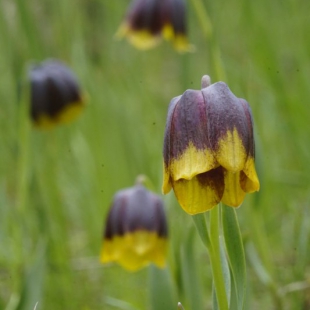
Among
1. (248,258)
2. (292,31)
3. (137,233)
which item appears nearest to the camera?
(137,233)

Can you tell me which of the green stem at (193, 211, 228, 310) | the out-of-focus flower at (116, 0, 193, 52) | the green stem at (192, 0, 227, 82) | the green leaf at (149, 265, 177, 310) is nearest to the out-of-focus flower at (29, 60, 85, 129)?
the out-of-focus flower at (116, 0, 193, 52)

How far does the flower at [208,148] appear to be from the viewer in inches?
32.6

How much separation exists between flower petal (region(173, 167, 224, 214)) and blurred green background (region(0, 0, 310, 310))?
431mm

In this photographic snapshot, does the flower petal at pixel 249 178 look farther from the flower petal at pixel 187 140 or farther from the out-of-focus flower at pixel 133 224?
the out-of-focus flower at pixel 133 224

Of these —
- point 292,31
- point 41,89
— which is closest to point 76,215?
point 41,89

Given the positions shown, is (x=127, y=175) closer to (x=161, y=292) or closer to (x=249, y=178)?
(x=161, y=292)

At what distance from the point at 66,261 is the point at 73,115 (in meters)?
0.56

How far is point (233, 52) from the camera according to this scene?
3.41 meters

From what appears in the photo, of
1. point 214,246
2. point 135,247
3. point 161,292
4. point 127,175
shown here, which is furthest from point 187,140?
point 127,175

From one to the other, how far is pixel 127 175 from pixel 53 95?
0.46 metres

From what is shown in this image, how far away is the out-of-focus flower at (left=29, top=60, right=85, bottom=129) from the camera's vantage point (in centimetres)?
217

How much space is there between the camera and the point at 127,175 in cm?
249

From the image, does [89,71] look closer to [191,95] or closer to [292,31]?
[292,31]

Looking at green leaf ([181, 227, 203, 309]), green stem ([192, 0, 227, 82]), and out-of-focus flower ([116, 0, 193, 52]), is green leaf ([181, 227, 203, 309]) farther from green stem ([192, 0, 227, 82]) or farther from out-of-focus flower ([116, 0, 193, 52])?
out-of-focus flower ([116, 0, 193, 52])
